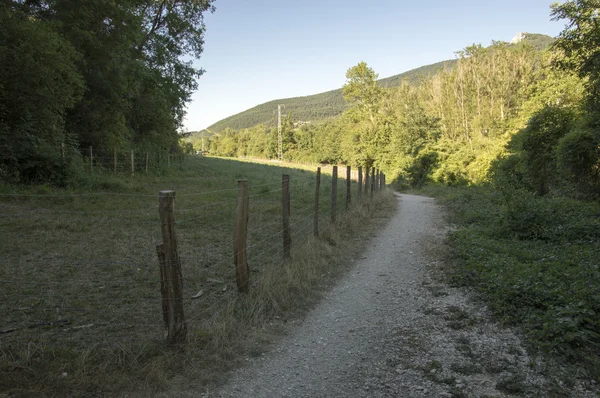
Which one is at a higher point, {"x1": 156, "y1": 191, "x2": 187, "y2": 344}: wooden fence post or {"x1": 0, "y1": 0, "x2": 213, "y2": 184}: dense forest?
{"x1": 0, "y1": 0, "x2": 213, "y2": 184}: dense forest

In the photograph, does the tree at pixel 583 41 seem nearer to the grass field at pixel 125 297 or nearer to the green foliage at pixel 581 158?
the green foliage at pixel 581 158

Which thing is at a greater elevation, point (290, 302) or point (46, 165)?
point (46, 165)

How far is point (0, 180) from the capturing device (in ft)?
38.7

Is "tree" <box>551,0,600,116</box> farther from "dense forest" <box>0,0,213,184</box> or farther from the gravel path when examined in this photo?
"dense forest" <box>0,0,213,184</box>

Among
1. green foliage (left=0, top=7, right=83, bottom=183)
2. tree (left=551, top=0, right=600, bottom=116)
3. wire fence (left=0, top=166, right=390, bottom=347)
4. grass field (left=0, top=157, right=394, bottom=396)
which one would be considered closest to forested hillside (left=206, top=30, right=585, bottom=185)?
tree (left=551, top=0, right=600, bottom=116)

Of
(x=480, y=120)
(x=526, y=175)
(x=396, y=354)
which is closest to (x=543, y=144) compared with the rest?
(x=526, y=175)

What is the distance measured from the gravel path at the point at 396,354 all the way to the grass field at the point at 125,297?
0.42 metres

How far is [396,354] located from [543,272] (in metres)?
2.86

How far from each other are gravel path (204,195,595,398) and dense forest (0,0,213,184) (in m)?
12.5

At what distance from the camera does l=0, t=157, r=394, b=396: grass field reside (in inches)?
121

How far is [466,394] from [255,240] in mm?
5575

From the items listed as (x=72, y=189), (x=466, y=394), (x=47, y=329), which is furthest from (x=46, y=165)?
(x=466, y=394)

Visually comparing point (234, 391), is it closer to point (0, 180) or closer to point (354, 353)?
point (354, 353)

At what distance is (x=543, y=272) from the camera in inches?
201
